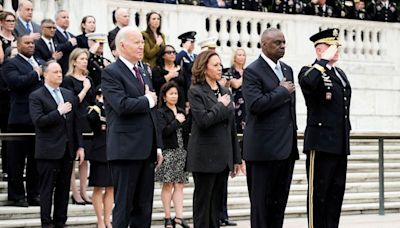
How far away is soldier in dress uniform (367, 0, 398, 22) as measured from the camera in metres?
22.7

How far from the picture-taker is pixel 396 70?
2264 cm

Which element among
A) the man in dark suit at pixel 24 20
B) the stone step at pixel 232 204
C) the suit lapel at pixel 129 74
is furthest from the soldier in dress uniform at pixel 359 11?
the suit lapel at pixel 129 74

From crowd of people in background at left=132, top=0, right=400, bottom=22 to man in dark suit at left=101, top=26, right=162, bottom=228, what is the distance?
970 centimetres

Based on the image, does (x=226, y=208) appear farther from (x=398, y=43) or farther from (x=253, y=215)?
(x=398, y=43)

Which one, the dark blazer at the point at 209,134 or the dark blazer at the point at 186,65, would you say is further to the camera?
the dark blazer at the point at 186,65

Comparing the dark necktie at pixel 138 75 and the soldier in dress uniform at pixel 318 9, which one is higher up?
the soldier in dress uniform at pixel 318 9

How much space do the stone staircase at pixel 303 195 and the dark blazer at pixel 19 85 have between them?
40.7 inches

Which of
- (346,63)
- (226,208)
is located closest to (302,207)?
(226,208)

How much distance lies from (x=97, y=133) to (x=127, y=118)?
2.97m

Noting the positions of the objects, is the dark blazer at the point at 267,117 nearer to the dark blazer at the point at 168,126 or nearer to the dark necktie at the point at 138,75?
the dark necktie at the point at 138,75

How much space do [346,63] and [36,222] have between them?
34.9 ft

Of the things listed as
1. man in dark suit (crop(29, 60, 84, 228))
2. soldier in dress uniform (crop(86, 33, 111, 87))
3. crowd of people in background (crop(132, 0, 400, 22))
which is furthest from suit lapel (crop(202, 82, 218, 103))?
crowd of people in background (crop(132, 0, 400, 22))

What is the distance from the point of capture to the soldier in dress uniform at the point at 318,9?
21750 millimetres

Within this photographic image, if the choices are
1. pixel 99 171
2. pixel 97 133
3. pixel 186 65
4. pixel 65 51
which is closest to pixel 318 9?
pixel 186 65
